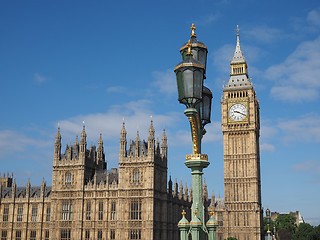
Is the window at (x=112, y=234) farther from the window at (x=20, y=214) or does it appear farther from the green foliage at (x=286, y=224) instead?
the green foliage at (x=286, y=224)

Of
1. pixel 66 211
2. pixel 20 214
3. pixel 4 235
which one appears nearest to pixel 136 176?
pixel 66 211

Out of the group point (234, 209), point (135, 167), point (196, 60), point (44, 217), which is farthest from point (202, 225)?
point (234, 209)

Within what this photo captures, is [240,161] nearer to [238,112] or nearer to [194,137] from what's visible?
[238,112]

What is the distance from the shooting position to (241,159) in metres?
Result: 99.3

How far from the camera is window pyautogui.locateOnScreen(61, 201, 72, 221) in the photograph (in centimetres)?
7294

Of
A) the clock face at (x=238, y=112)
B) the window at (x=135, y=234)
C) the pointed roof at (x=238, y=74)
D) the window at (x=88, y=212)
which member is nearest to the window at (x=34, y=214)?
the window at (x=88, y=212)

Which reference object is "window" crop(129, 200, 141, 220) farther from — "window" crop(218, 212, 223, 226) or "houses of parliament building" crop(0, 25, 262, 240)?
"window" crop(218, 212, 223, 226)

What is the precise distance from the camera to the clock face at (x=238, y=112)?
3991 inches

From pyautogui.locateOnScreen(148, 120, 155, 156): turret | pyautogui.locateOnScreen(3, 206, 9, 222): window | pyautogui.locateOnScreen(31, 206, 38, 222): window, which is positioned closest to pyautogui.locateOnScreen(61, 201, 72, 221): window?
pyautogui.locateOnScreen(31, 206, 38, 222): window

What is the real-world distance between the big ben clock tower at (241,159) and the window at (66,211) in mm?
38291

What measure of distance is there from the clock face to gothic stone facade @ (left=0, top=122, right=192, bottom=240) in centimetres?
3020

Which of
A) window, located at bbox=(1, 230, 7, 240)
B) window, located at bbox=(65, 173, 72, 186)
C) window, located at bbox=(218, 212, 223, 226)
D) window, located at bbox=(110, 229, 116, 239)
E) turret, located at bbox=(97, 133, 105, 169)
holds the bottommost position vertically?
window, located at bbox=(1, 230, 7, 240)

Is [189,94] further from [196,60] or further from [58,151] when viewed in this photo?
[58,151]

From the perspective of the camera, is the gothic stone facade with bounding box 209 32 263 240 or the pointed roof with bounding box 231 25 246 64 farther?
the pointed roof with bounding box 231 25 246 64
